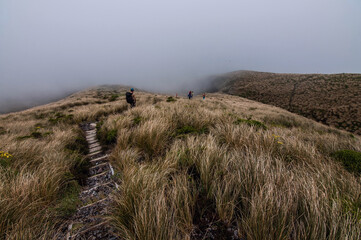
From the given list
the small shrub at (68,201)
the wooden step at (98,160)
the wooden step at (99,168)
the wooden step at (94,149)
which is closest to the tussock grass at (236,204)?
the small shrub at (68,201)

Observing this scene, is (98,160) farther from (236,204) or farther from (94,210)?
(236,204)

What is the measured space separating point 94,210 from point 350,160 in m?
4.92

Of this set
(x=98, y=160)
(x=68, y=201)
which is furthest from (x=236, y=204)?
(x=98, y=160)

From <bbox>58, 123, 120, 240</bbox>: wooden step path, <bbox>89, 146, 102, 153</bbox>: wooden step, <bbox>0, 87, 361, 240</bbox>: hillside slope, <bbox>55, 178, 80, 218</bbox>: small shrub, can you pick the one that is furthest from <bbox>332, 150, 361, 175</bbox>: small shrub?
<bbox>89, 146, 102, 153</bbox>: wooden step

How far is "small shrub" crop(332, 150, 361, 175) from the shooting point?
8.43 ft

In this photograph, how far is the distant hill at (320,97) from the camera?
87.1ft

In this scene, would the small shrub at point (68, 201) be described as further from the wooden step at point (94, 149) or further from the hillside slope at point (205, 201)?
the wooden step at point (94, 149)

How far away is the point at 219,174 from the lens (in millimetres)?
2127

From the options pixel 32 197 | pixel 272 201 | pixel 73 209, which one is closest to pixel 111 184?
pixel 73 209

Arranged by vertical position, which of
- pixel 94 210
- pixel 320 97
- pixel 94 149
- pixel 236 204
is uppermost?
pixel 236 204

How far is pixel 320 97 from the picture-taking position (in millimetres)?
37250

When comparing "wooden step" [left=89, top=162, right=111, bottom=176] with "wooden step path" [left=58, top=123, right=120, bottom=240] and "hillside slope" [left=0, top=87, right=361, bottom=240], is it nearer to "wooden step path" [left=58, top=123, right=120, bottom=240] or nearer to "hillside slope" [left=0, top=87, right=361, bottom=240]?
"wooden step path" [left=58, top=123, right=120, bottom=240]

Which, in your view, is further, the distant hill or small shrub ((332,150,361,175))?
the distant hill

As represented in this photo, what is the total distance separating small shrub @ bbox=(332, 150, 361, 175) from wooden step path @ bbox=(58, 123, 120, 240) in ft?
13.8
